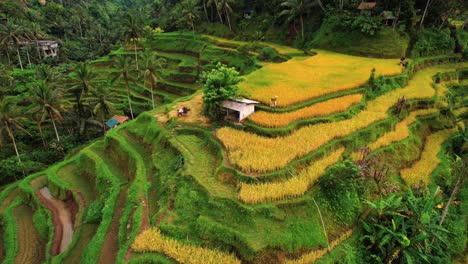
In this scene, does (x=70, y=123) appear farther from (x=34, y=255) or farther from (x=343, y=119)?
(x=343, y=119)

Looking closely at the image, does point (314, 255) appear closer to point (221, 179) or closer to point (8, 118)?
point (221, 179)

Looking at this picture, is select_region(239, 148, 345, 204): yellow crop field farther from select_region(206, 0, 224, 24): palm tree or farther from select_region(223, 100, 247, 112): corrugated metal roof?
select_region(206, 0, 224, 24): palm tree

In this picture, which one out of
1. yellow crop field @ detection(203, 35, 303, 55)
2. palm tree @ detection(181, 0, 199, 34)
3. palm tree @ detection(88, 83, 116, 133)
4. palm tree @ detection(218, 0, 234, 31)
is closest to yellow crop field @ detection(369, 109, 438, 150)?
yellow crop field @ detection(203, 35, 303, 55)

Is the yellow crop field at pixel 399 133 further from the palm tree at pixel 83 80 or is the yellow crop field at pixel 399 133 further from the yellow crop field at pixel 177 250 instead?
the palm tree at pixel 83 80

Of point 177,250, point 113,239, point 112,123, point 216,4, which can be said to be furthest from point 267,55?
point 177,250

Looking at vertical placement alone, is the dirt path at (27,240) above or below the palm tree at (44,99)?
below

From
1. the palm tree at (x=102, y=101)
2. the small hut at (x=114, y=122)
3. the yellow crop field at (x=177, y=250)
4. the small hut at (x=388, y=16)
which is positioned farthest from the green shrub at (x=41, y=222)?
the small hut at (x=388, y=16)

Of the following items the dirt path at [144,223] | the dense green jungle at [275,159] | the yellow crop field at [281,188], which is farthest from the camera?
the yellow crop field at [281,188]
